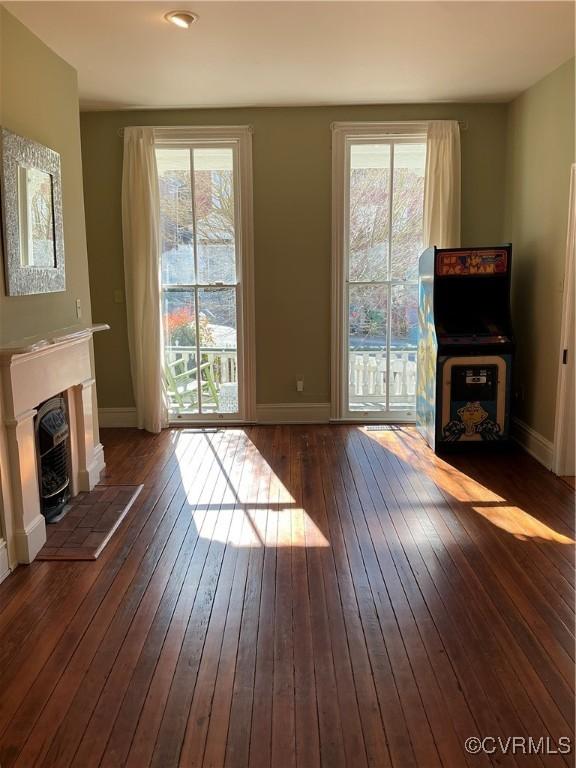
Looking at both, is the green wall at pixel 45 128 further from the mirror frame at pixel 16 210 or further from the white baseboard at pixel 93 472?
the white baseboard at pixel 93 472

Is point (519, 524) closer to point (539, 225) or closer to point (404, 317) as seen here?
point (539, 225)

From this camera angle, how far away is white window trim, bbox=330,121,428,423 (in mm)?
5297

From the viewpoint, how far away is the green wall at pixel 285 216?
530 cm

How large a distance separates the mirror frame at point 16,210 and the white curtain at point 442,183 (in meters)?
3.22

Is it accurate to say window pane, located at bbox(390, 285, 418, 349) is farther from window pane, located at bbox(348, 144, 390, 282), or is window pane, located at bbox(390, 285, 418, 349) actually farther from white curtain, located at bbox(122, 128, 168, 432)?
white curtain, located at bbox(122, 128, 168, 432)

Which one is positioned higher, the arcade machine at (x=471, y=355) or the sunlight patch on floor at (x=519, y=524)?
the arcade machine at (x=471, y=355)

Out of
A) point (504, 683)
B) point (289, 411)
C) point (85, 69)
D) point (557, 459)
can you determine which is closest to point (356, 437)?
point (289, 411)

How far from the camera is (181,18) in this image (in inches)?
127

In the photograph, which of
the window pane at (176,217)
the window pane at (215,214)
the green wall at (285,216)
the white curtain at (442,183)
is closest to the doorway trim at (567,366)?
the white curtain at (442,183)

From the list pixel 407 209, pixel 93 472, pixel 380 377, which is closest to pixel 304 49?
pixel 407 209

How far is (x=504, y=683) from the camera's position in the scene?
2.14 meters

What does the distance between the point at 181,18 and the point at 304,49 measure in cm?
89

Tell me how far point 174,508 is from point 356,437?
205 centimetres

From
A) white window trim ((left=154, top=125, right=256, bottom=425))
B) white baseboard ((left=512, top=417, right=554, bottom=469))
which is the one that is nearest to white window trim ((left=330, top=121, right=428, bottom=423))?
white window trim ((left=154, top=125, right=256, bottom=425))
